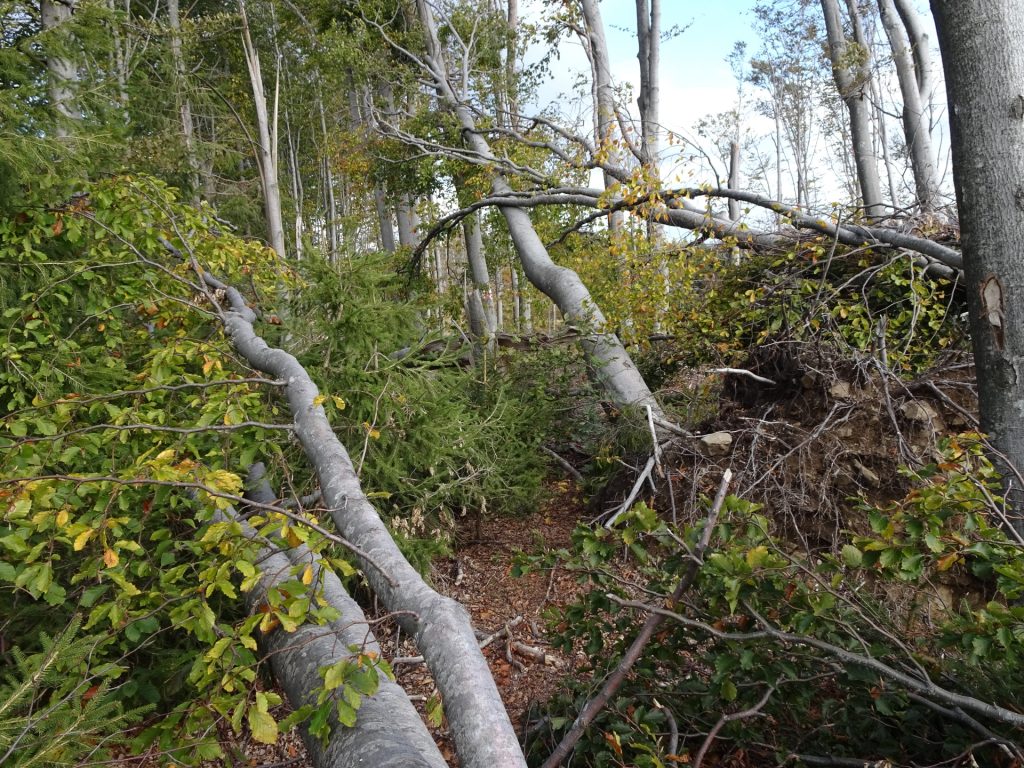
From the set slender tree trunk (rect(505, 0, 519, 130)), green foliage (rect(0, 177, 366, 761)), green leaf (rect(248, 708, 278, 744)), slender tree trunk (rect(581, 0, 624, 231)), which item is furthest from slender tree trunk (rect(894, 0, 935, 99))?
green leaf (rect(248, 708, 278, 744))

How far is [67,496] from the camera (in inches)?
95.0

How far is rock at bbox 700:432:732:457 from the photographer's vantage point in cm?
511

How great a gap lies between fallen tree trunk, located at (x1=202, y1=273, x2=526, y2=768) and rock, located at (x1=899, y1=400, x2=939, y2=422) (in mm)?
3955

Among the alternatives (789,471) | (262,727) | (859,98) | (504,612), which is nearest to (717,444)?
(789,471)

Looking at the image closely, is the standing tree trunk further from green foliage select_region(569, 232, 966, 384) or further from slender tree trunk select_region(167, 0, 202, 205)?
slender tree trunk select_region(167, 0, 202, 205)

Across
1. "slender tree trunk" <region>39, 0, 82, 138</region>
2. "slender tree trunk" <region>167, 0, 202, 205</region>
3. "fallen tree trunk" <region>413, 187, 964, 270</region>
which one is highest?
"slender tree trunk" <region>167, 0, 202, 205</region>

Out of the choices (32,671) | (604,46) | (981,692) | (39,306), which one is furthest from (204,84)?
(981,692)

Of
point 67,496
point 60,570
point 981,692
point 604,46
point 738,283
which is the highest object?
point 604,46

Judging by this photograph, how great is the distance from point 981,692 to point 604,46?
400 inches

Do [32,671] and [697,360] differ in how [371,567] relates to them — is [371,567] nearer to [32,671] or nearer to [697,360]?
[32,671]

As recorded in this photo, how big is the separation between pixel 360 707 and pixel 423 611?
1.31 feet

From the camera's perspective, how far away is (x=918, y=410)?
448cm

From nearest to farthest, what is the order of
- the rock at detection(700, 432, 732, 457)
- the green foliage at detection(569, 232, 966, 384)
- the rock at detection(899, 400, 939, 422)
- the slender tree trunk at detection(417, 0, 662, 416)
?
the rock at detection(899, 400, 939, 422), the green foliage at detection(569, 232, 966, 384), the rock at detection(700, 432, 732, 457), the slender tree trunk at detection(417, 0, 662, 416)

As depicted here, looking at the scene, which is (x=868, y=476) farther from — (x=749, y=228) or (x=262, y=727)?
(x=262, y=727)
